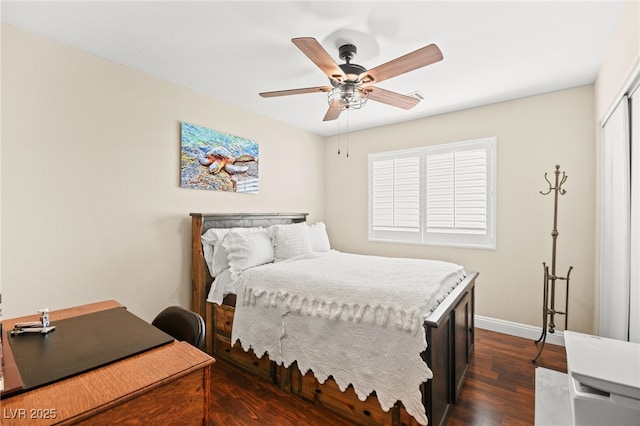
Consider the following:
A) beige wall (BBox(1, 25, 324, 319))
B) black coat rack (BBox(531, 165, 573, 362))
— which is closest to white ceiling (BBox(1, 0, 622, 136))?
beige wall (BBox(1, 25, 324, 319))

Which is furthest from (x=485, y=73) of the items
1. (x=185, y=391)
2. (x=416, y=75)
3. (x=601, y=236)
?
(x=185, y=391)

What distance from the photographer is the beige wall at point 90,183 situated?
2012mm

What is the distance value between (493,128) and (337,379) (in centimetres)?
315

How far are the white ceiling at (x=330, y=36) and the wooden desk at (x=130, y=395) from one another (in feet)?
6.40

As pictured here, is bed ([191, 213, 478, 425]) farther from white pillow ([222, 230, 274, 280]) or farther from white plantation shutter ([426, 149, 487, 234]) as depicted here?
white plantation shutter ([426, 149, 487, 234])

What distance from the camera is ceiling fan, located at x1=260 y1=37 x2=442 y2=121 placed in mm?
1691

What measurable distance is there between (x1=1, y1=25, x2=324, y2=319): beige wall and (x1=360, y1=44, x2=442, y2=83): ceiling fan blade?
195 cm

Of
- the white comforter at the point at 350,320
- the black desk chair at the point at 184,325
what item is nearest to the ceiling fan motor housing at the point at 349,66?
the white comforter at the point at 350,320

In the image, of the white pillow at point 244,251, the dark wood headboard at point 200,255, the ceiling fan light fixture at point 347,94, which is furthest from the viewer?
the dark wood headboard at point 200,255

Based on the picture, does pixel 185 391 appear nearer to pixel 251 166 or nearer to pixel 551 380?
pixel 551 380

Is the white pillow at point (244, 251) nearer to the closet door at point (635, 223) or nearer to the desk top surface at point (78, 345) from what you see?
the desk top surface at point (78, 345)

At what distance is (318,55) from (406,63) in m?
0.54

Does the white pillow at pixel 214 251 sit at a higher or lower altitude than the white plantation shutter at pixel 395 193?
lower

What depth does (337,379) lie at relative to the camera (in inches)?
74.8
